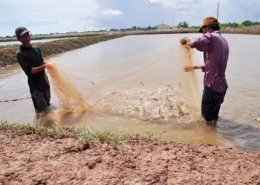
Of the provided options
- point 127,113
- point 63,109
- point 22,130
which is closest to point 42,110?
point 63,109

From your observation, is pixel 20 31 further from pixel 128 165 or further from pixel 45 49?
pixel 45 49

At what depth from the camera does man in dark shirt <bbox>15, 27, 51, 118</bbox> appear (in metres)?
5.10

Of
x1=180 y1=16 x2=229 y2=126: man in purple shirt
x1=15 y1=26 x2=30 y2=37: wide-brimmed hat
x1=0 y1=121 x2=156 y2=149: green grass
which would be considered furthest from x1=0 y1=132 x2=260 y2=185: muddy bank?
x1=15 y1=26 x2=30 y2=37: wide-brimmed hat

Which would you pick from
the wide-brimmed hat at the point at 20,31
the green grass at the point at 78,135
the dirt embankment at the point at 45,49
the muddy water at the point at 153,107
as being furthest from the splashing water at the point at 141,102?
the dirt embankment at the point at 45,49

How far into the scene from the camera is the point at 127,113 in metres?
5.87

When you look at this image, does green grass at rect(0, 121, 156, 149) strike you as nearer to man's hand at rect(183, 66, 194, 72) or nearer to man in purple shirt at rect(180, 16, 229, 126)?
man in purple shirt at rect(180, 16, 229, 126)

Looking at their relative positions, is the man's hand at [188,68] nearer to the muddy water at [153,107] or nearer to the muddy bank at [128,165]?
the muddy water at [153,107]

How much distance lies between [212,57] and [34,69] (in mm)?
3426

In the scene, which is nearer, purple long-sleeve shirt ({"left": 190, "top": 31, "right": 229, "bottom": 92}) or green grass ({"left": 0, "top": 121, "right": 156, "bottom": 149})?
green grass ({"left": 0, "top": 121, "right": 156, "bottom": 149})

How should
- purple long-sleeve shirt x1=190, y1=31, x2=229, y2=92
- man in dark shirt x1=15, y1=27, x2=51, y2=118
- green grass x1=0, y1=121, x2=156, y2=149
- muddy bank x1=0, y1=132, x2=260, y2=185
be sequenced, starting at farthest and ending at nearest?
man in dark shirt x1=15, y1=27, x2=51, y2=118 < purple long-sleeve shirt x1=190, y1=31, x2=229, y2=92 < green grass x1=0, y1=121, x2=156, y2=149 < muddy bank x1=0, y1=132, x2=260, y2=185

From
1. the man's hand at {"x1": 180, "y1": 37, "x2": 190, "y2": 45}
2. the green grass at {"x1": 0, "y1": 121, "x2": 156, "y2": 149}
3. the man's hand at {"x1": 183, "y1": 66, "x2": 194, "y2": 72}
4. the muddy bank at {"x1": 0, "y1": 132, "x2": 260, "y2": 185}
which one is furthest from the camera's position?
the man's hand at {"x1": 183, "y1": 66, "x2": 194, "y2": 72}

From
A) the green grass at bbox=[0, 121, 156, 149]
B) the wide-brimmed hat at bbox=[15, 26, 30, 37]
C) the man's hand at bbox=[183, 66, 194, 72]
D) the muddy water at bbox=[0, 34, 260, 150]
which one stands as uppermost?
the wide-brimmed hat at bbox=[15, 26, 30, 37]

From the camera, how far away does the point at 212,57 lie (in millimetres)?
4340

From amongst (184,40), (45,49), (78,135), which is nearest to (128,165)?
(78,135)
